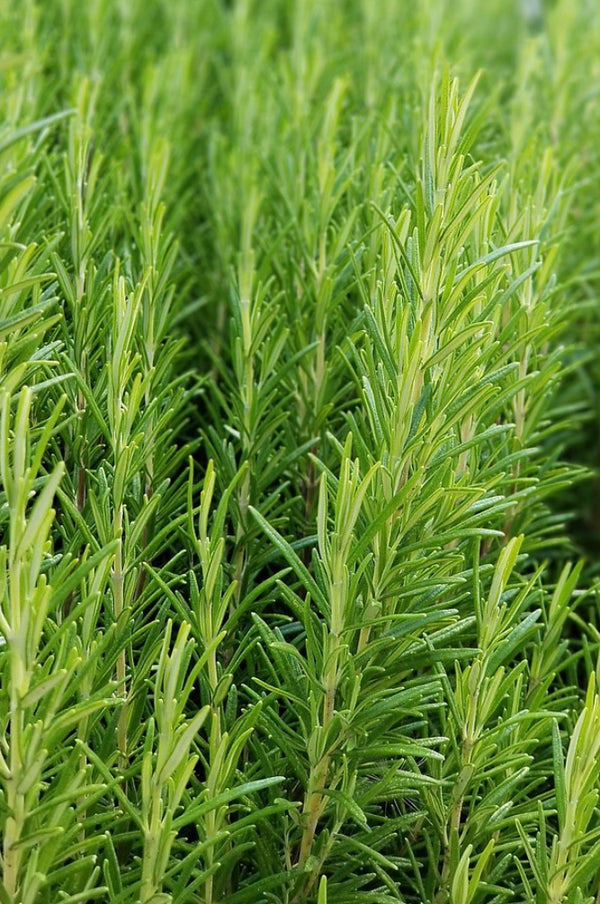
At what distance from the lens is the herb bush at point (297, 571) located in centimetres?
54

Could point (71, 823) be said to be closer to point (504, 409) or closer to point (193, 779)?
point (193, 779)

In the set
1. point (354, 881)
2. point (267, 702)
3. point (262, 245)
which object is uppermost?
point (262, 245)

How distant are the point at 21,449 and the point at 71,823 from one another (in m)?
0.22

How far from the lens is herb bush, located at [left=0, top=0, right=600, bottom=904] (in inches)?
21.5

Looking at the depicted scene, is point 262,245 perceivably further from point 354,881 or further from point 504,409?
point 354,881

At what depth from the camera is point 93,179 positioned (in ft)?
2.89

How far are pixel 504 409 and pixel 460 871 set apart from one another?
0.38 metres

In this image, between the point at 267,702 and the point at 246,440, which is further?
the point at 246,440

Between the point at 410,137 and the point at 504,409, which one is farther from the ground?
the point at 410,137

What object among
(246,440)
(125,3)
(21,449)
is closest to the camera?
(21,449)

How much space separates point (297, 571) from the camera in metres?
0.62

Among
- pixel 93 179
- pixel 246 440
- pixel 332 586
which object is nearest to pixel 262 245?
pixel 93 179

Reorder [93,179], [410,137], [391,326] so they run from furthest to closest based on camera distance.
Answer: [410,137] < [93,179] < [391,326]

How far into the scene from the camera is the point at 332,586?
59cm
